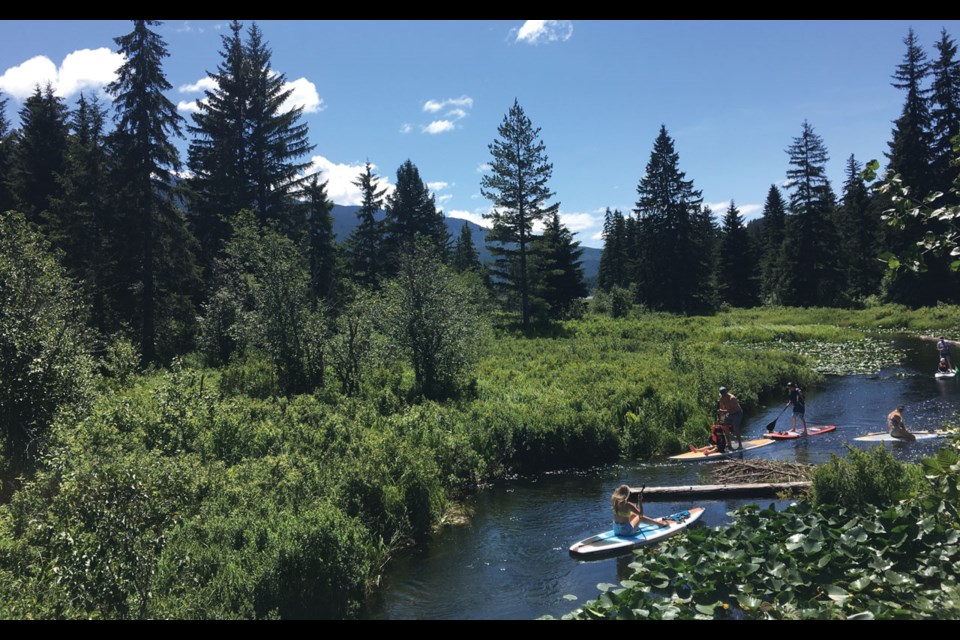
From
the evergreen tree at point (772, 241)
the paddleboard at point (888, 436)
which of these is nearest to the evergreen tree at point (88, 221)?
the paddleboard at point (888, 436)

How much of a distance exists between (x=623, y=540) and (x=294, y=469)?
690 centimetres

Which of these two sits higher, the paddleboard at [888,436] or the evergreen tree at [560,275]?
the evergreen tree at [560,275]

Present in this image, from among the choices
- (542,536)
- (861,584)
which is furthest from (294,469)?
(861,584)

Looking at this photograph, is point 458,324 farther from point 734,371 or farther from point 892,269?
point 892,269

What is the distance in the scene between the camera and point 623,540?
11.7 meters

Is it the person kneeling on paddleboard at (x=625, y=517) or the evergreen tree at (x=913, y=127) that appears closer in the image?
the person kneeling on paddleboard at (x=625, y=517)

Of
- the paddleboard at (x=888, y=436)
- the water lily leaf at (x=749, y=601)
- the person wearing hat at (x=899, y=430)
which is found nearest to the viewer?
the water lily leaf at (x=749, y=601)

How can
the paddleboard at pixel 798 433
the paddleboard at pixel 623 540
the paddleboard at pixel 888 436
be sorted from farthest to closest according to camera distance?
1. the paddleboard at pixel 798 433
2. the paddleboard at pixel 888 436
3. the paddleboard at pixel 623 540

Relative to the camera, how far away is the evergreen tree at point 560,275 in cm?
5091

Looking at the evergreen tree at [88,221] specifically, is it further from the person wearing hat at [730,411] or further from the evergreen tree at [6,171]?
the person wearing hat at [730,411]

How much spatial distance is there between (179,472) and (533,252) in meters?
38.9

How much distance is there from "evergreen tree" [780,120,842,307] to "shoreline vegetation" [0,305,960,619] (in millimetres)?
32700

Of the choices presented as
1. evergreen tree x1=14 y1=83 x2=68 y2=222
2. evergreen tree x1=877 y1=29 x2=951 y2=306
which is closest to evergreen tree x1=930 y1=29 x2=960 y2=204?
evergreen tree x1=877 y1=29 x2=951 y2=306

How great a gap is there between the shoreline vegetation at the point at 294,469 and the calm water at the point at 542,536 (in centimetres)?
64
